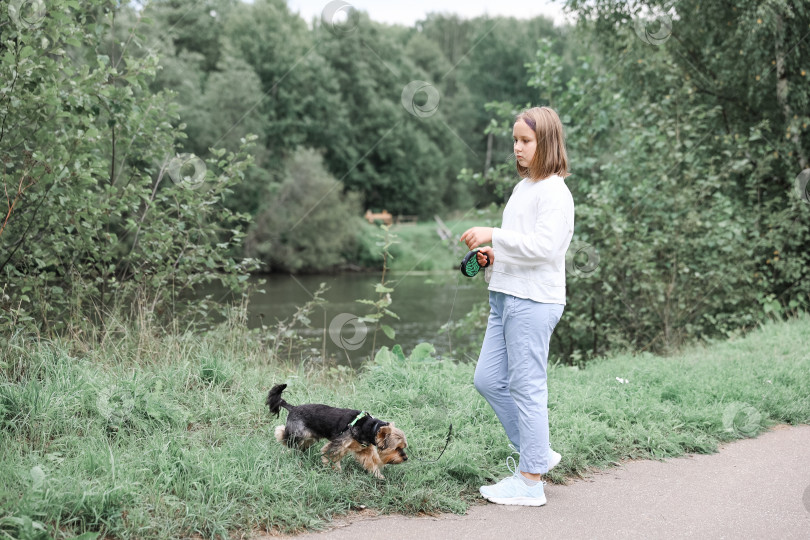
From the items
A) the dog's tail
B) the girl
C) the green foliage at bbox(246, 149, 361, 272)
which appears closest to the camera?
the girl

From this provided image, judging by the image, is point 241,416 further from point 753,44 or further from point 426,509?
point 753,44

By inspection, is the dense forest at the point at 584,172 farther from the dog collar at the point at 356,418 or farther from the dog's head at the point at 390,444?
the dog's head at the point at 390,444

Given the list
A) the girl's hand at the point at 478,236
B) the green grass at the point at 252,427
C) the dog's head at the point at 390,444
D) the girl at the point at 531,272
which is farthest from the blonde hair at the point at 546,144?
the green grass at the point at 252,427

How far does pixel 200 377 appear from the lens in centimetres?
499

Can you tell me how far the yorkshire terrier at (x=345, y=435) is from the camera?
11.8 ft

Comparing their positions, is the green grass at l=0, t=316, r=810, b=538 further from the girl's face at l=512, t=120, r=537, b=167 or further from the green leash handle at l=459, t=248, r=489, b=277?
the girl's face at l=512, t=120, r=537, b=167

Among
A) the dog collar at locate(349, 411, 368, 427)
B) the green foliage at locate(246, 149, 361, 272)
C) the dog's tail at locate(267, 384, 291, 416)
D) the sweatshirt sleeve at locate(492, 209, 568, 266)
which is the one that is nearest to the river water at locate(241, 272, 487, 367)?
the green foliage at locate(246, 149, 361, 272)

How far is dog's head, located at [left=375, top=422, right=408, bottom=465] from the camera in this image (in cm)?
358

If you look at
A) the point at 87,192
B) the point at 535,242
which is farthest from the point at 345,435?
the point at 87,192

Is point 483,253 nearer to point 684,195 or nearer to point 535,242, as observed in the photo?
point 535,242

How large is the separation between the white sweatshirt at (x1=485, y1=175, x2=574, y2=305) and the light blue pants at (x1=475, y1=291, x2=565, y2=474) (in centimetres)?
7

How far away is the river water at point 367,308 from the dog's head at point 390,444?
3.12 m

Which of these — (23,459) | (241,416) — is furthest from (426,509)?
(23,459)

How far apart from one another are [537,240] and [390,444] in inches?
48.3
